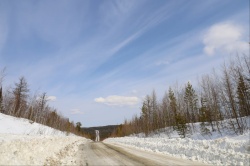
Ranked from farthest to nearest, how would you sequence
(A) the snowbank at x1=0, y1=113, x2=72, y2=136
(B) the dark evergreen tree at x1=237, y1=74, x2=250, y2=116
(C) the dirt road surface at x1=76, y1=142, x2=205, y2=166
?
(B) the dark evergreen tree at x1=237, y1=74, x2=250, y2=116
(A) the snowbank at x1=0, y1=113, x2=72, y2=136
(C) the dirt road surface at x1=76, y1=142, x2=205, y2=166

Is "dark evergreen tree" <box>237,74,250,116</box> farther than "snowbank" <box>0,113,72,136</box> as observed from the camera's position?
Yes

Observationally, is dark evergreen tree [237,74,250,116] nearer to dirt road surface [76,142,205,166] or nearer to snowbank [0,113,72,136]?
dirt road surface [76,142,205,166]

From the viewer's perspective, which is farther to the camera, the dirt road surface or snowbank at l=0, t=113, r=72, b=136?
snowbank at l=0, t=113, r=72, b=136

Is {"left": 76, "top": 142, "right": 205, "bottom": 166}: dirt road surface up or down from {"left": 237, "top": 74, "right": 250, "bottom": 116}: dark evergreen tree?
down

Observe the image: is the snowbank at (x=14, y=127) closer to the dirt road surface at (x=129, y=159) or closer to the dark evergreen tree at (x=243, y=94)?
the dirt road surface at (x=129, y=159)

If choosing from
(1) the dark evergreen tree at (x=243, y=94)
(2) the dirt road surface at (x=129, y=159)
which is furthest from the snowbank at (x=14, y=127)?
(1) the dark evergreen tree at (x=243, y=94)

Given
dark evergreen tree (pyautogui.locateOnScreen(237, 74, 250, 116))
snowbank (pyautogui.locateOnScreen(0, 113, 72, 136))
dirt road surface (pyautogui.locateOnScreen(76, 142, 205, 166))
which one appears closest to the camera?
dirt road surface (pyautogui.locateOnScreen(76, 142, 205, 166))

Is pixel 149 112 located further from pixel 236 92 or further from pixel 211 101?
pixel 236 92

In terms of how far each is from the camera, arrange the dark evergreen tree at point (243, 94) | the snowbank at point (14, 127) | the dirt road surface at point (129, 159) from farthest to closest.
Answer: the dark evergreen tree at point (243, 94) < the snowbank at point (14, 127) < the dirt road surface at point (129, 159)

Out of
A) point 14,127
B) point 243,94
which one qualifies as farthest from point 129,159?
point 243,94

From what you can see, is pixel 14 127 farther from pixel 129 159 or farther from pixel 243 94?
pixel 243 94

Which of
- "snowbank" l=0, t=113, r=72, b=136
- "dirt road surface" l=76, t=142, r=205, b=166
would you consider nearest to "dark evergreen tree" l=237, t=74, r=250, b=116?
"dirt road surface" l=76, t=142, r=205, b=166

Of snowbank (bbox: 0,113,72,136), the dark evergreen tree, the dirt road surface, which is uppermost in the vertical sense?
the dark evergreen tree

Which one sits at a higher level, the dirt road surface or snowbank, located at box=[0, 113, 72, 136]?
snowbank, located at box=[0, 113, 72, 136]
